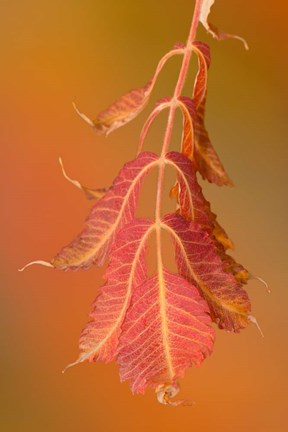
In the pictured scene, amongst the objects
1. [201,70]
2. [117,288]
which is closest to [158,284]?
[117,288]

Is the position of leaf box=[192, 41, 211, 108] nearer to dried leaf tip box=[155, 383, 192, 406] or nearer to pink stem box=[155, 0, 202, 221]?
pink stem box=[155, 0, 202, 221]

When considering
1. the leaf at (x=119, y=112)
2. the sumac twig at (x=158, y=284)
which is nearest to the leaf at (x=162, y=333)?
the sumac twig at (x=158, y=284)

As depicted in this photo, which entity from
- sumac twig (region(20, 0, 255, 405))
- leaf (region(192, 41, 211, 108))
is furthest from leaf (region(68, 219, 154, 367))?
leaf (region(192, 41, 211, 108))

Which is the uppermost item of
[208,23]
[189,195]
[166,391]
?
[208,23]

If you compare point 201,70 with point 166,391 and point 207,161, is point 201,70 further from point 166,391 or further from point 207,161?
point 166,391

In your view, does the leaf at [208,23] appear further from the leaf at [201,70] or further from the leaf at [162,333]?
the leaf at [162,333]

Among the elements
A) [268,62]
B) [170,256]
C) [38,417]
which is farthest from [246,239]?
[38,417]
